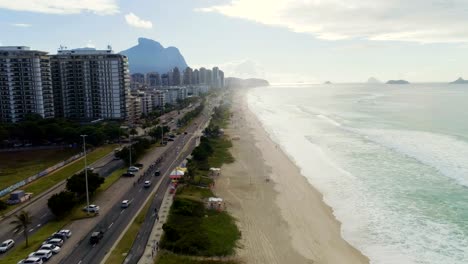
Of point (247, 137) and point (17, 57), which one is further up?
point (17, 57)

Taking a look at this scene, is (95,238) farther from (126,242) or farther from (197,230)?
(197,230)

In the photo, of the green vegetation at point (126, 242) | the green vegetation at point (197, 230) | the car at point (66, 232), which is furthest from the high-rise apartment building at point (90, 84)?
the car at point (66, 232)

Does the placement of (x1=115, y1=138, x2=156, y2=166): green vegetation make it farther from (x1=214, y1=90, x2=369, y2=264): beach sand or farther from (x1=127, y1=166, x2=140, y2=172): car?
(x1=214, y1=90, x2=369, y2=264): beach sand

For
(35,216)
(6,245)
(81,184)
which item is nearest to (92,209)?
(81,184)

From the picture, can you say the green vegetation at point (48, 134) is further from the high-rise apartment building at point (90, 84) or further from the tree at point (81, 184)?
the tree at point (81, 184)

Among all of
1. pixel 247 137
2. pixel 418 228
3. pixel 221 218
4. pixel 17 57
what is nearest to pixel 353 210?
pixel 418 228

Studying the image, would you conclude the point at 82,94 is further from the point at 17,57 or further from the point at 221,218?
the point at 221,218

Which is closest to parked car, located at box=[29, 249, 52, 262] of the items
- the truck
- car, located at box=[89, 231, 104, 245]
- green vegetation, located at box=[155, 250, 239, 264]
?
car, located at box=[89, 231, 104, 245]
